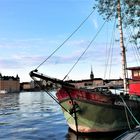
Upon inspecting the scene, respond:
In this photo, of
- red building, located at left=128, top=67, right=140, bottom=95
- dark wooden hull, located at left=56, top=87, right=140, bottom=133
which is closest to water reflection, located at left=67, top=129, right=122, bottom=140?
dark wooden hull, located at left=56, top=87, right=140, bottom=133

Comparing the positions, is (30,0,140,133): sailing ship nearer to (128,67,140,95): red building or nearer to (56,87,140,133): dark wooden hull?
(56,87,140,133): dark wooden hull

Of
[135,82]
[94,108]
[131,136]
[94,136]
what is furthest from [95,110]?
[131,136]

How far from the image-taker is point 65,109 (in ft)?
79.7

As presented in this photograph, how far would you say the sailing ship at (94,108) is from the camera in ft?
76.2

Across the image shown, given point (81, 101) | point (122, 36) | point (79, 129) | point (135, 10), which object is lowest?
point (79, 129)

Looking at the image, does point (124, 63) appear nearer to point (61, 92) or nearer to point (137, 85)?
point (137, 85)

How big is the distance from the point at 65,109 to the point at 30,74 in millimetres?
3886

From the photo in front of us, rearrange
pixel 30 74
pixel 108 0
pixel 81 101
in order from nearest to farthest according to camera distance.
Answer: pixel 30 74
pixel 81 101
pixel 108 0

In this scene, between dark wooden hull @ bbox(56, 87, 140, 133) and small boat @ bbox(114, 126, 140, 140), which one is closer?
small boat @ bbox(114, 126, 140, 140)

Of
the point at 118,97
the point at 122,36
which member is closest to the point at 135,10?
the point at 122,36

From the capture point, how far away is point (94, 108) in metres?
23.4

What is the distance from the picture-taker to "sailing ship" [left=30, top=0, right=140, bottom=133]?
2322 cm

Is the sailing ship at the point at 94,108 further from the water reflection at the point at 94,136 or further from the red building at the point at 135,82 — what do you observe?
the red building at the point at 135,82

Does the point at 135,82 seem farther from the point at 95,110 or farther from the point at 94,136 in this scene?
the point at 94,136
